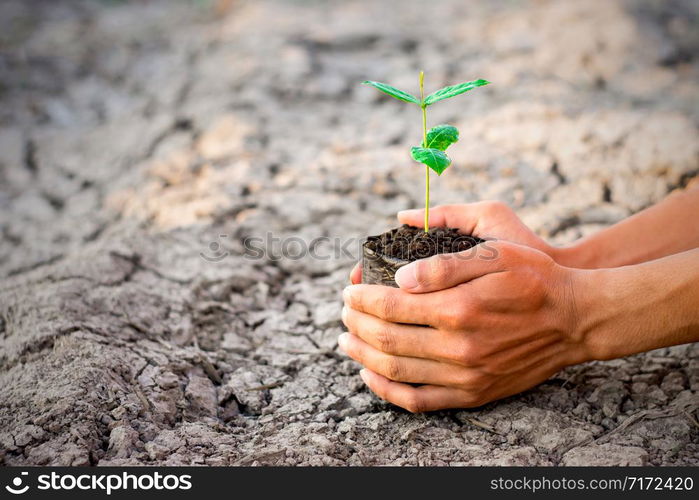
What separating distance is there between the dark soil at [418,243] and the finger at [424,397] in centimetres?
31

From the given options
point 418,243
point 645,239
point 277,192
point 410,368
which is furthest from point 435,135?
point 277,192

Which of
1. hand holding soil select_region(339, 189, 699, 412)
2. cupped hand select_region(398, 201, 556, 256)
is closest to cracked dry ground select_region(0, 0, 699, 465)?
hand holding soil select_region(339, 189, 699, 412)

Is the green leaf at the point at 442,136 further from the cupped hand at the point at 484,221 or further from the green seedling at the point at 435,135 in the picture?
the cupped hand at the point at 484,221

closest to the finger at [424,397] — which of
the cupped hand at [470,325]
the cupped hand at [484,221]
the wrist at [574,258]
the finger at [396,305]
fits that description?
the cupped hand at [470,325]

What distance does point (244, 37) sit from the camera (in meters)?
4.05

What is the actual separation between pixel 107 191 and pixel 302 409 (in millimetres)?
1758

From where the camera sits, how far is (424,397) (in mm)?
1377

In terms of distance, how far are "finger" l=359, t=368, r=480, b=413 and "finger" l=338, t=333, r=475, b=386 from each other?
29 millimetres

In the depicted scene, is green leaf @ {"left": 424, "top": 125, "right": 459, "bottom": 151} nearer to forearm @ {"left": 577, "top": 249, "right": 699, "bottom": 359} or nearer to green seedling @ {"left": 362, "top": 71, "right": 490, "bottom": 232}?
green seedling @ {"left": 362, "top": 71, "right": 490, "bottom": 232}

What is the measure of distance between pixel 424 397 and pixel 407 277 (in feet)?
1.00

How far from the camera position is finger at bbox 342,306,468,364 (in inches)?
50.6

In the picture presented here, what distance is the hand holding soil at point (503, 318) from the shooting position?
1.26 meters

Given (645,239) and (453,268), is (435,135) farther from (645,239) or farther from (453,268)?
(645,239)

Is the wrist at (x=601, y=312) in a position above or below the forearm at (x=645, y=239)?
below
